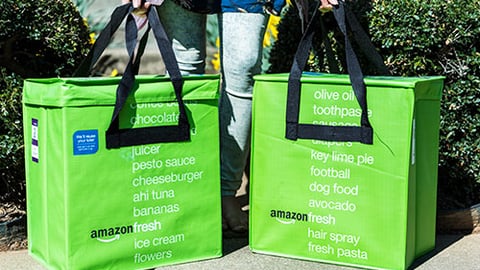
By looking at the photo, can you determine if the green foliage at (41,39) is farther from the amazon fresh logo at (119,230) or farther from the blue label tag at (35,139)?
the amazon fresh logo at (119,230)

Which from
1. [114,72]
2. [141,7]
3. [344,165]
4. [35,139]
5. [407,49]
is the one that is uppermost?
[141,7]

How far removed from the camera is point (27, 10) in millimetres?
3449

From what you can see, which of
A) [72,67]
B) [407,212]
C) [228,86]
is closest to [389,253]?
[407,212]

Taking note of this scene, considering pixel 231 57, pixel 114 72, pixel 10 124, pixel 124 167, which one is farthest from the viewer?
pixel 114 72

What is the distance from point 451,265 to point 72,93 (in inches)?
67.1

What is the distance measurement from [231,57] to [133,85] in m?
0.61

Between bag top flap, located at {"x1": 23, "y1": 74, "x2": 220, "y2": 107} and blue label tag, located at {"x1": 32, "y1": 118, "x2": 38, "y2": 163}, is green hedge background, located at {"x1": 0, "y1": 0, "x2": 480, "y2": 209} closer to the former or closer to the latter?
blue label tag, located at {"x1": 32, "y1": 118, "x2": 38, "y2": 163}

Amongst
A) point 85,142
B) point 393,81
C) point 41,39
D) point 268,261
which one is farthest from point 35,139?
point 393,81

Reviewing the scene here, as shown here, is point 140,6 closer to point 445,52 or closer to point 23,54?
point 23,54

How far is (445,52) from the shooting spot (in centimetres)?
367

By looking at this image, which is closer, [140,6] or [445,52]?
[140,6]

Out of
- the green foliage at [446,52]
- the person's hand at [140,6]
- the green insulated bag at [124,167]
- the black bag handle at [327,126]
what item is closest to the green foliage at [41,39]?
the green insulated bag at [124,167]

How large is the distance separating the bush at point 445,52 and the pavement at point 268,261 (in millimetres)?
468

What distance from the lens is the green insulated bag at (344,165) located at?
3016 millimetres
